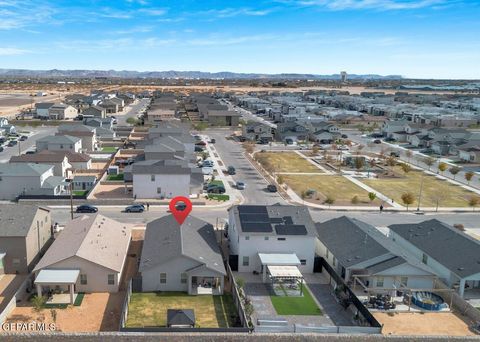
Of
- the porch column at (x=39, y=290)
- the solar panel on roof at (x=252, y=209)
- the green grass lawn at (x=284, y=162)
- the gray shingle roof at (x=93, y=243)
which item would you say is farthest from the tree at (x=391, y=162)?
the porch column at (x=39, y=290)

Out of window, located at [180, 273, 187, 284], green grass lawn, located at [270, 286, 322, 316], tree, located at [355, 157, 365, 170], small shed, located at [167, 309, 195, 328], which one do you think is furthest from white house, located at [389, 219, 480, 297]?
tree, located at [355, 157, 365, 170]

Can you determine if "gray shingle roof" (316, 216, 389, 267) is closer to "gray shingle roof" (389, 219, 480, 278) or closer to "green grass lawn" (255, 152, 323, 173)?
A: "gray shingle roof" (389, 219, 480, 278)

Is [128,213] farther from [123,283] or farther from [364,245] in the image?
[364,245]

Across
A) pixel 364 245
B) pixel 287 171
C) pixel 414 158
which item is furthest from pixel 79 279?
pixel 414 158

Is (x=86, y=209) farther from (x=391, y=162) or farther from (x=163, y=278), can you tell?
(x=391, y=162)

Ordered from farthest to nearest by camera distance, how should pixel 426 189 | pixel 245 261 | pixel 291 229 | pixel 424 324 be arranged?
pixel 426 189 < pixel 291 229 < pixel 245 261 < pixel 424 324

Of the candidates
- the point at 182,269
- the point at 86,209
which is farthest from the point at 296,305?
the point at 86,209

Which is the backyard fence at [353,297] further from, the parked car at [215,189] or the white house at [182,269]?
the parked car at [215,189]
